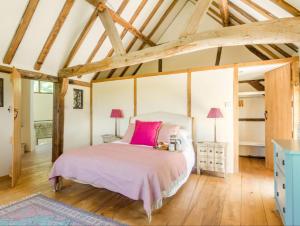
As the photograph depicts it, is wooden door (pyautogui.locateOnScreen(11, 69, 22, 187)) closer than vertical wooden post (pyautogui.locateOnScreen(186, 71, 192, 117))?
Yes

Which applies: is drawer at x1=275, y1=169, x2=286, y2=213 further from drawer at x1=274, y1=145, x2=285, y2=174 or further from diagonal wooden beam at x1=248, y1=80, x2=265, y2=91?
diagonal wooden beam at x1=248, y1=80, x2=265, y2=91

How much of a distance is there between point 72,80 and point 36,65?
3.55 ft

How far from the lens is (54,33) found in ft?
Result: 12.0

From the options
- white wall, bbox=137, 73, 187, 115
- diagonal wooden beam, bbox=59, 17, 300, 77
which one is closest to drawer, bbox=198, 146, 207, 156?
white wall, bbox=137, 73, 187, 115

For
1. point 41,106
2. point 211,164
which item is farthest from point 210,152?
point 41,106

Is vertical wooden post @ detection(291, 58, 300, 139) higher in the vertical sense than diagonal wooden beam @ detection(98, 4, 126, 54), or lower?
lower

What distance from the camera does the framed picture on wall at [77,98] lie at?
5.30 metres

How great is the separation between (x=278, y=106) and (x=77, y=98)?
4.93 metres

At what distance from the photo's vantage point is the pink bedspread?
7.09ft

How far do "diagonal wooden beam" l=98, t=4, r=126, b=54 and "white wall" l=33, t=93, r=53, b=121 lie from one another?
4.23 meters

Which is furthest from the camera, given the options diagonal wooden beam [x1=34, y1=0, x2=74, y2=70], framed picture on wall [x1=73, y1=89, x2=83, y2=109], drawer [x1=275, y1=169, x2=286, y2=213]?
framed picture on wall [x1=73, y1=89, x2=83, y2=109]

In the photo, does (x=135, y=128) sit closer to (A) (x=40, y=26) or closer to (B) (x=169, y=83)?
(B) (x=169, y=83)

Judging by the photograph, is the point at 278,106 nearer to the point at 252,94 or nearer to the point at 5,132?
the point at 252,94

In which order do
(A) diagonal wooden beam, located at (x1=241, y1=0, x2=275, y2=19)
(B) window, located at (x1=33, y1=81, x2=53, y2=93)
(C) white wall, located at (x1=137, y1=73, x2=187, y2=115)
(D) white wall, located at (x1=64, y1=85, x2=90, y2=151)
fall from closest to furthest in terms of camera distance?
(A) diagonal wooden beam, located at (x1=241, y1=0, x2=275, y2=19)
(C) white wall, located at (x1=137, y1=73, x2=187, y2=115)
(D) white wall, located at (x1=64, y1=85, x2=90, y2=151)
(B) window, located at (x1=33, y1=81, x2=53, y2=93)
